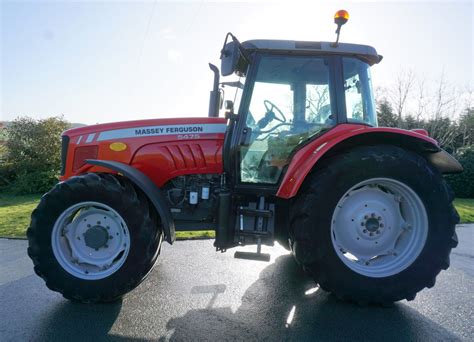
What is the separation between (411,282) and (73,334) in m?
2.52

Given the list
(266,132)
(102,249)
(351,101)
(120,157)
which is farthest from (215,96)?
(102,249)

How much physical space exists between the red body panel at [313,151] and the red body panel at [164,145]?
0.76 metres

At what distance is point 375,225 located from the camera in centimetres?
254

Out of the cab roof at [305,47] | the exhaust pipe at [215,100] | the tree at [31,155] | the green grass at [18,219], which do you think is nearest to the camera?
the cab roof at [305,47]

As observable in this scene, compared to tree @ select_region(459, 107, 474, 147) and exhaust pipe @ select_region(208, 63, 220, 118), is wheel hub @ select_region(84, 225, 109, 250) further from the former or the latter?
tree @ select_region(459, 107, 474, 147)

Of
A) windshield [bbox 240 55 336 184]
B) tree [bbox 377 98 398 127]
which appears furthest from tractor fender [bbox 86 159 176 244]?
tree [bbox 377 98 398 127]

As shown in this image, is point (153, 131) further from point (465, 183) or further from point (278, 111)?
point (465, 183)

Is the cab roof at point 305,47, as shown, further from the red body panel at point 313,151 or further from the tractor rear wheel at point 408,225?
the tractor rear wheel at point 408,225

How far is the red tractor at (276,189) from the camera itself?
2379 millimetres

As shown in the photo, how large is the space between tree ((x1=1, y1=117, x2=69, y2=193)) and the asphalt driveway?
8.45 m

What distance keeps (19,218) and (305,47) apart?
21.6 feet

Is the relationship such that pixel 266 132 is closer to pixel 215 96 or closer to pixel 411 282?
pixel 215 96

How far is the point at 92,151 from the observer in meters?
2.96

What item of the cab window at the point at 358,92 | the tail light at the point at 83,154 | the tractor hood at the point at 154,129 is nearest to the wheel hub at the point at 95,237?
the tail light at the point at 83,154
